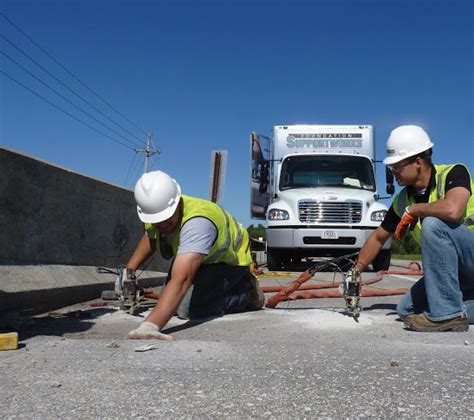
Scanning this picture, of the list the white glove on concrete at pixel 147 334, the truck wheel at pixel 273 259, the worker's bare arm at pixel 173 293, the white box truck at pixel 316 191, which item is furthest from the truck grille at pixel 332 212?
the white glove on concrete at pixel 147 334

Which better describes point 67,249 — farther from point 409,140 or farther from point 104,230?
point 409,140

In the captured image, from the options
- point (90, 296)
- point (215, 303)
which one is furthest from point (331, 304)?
point (90, 296)

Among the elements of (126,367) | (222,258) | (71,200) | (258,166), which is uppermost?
(258,166)

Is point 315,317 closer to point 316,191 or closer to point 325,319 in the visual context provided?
point 325,319

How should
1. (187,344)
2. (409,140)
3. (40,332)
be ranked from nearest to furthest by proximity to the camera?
(187,344), (40,332), (409,140)

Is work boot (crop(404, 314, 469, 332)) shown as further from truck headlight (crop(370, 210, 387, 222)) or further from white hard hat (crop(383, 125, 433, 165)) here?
truck headlight (crop(370, 210, 387, 222))

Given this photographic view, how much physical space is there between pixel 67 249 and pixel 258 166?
8.07 meters

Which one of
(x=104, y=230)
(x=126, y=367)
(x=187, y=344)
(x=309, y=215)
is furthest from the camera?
(x=309, y=215)

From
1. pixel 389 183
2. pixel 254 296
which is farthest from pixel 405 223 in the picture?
pixel 389 183

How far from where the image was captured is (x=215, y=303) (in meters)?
5.19

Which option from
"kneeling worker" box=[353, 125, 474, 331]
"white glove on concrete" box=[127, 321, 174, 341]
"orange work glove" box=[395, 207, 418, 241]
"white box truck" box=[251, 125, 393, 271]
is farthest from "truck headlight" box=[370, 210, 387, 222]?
"white glove on concrete" box=[127, 321, 174, 341]

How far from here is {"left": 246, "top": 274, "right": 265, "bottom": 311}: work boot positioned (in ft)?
18.0

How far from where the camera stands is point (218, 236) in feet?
15.0

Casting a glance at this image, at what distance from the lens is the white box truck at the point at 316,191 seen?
39.7 feet
